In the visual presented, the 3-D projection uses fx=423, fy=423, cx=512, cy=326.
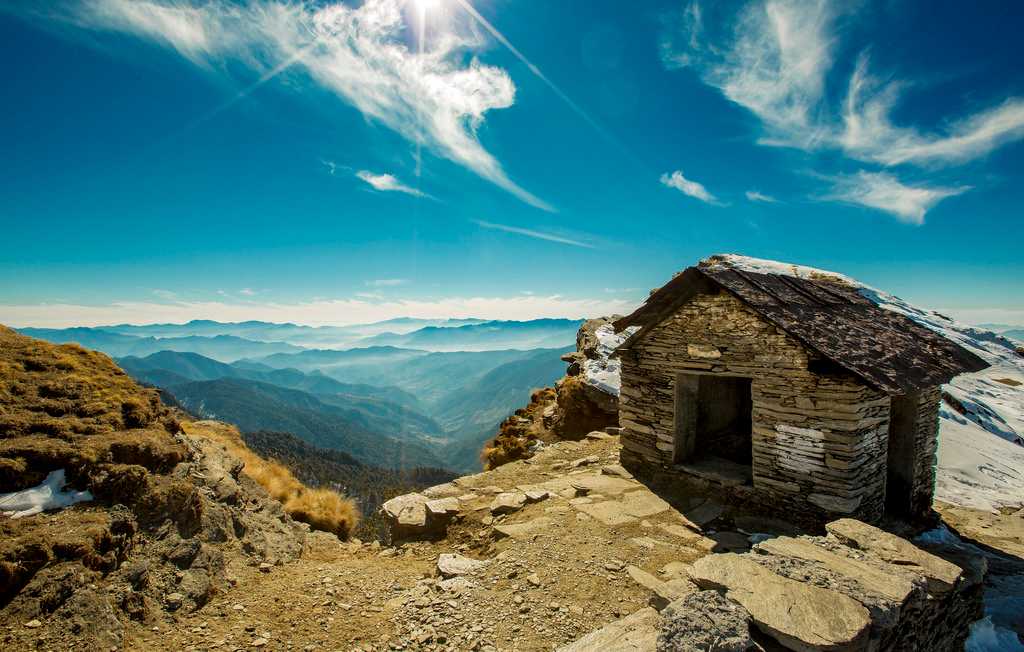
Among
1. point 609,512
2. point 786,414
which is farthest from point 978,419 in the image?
point 609,512

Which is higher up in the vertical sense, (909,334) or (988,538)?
(909,334)

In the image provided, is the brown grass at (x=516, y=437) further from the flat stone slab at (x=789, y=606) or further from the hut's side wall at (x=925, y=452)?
the flat stone slab at (x=789, y=606)

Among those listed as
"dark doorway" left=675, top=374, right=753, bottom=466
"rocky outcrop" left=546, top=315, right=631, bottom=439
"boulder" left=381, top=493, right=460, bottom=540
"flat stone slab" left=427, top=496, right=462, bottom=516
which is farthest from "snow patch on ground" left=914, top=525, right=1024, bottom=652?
"rocky outcrop" left=546, top=315, right=631, bottom=439

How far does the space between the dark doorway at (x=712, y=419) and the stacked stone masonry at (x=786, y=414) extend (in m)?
0.23

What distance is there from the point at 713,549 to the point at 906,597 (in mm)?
2479

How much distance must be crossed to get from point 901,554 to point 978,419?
17189 millimetres

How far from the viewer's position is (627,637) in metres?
3.75

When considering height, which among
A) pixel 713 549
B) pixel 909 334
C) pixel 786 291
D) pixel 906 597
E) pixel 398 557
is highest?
pixel 786 291

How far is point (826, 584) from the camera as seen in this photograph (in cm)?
423

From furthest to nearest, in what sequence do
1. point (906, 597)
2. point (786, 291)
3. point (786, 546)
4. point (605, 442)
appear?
point (605, 442) < point (786, 291) < point (786, 546) < point (906, 597)

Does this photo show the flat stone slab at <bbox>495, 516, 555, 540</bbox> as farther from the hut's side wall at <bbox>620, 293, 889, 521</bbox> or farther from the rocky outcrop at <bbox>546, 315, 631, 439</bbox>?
the rocky outcrop at <bbox>546, 315, 631, 439</bbox>

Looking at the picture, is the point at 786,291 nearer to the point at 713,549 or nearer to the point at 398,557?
the point at 713,549

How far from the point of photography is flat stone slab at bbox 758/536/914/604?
422cm

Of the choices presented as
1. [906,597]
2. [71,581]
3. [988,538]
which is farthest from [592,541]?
[988,538]
